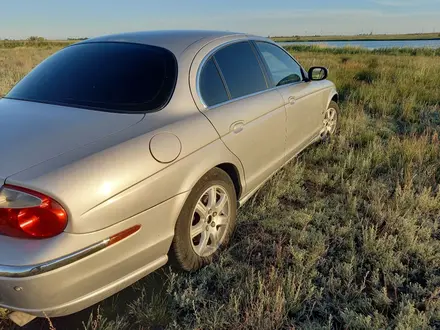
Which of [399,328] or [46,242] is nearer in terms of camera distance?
[46,242]

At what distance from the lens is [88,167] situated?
195 centimetres

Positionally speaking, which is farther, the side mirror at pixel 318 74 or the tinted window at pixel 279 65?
the side mirror at pixel 318 74

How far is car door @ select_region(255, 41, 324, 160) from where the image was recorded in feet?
13.1

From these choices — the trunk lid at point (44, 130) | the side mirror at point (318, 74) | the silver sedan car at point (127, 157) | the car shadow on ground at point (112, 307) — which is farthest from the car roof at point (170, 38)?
the car shadow on ground at point (112, 307)

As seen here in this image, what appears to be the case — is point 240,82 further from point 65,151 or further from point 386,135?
point 386,135

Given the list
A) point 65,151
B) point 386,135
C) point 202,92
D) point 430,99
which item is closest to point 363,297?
point 202,92

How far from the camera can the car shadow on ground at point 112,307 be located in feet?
7.62

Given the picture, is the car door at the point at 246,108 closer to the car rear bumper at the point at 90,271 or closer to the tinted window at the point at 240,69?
the tinted window at the point at 240,69

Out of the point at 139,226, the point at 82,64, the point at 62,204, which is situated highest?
the point at 82,64

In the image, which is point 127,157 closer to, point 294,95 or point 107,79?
point 107,79

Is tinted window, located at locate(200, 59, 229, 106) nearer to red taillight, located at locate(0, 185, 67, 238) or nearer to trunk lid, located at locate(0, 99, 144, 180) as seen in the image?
trunk lid, located at locate(0, 99, 144, 180)

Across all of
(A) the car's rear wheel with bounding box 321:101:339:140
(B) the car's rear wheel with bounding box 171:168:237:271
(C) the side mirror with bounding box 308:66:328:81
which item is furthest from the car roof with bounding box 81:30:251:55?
(A) the car's rear wheel with bounding box 321:101:339:140

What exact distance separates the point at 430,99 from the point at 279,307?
7643 mm

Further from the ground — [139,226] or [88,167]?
[88,167]
